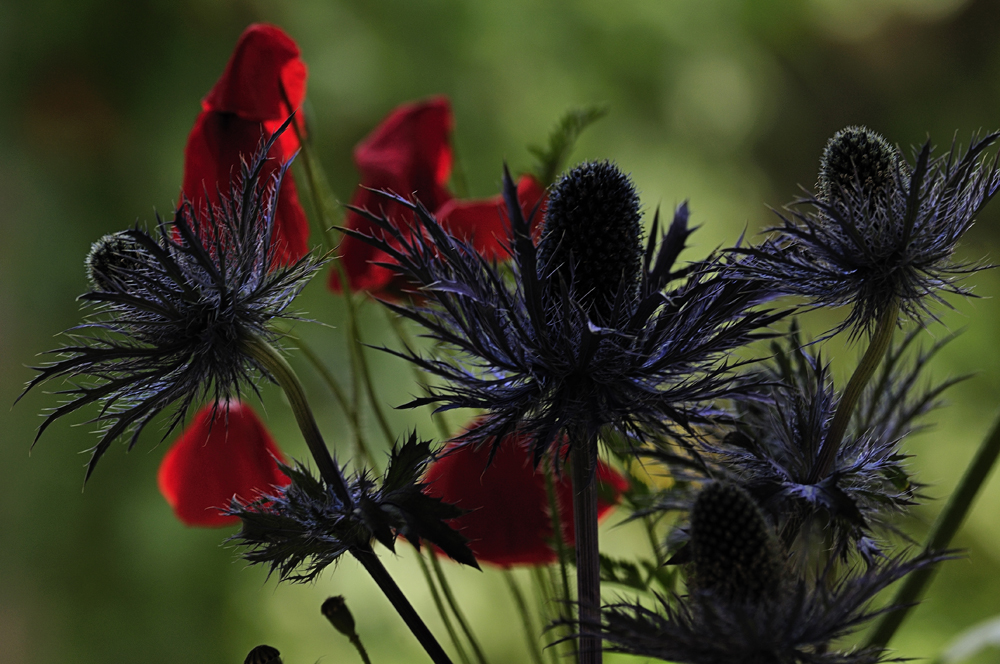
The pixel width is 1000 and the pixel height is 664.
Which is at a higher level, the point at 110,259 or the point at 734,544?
the point at 110,259

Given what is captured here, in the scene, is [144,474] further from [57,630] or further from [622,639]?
[622,639]

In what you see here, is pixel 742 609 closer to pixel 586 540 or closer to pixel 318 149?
pixel 586 540

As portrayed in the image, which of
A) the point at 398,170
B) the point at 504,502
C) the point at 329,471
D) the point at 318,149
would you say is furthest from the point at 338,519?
the point at 318,149

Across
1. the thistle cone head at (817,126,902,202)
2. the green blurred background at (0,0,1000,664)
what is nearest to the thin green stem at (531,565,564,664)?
the thistle cone head at (817,126,902,202)

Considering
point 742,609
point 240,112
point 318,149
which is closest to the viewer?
point 742,609

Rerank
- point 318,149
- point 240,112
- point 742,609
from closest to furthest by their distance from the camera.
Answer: point 742,609
point 240,112
point 318,149

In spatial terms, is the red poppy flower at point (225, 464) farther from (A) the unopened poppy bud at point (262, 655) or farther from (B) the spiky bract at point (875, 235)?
(B) the spiky bract at point (875, 235)
